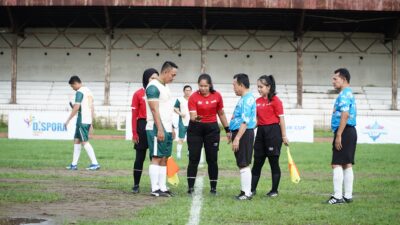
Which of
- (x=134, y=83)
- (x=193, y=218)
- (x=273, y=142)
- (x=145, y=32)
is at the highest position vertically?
(x=145, y=32)

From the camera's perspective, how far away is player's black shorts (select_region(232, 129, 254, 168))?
10.3 m

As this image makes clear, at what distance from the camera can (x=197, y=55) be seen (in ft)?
135

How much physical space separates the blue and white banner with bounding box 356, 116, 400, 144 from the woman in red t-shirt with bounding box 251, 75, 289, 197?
17.2 m

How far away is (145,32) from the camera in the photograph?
40.3m

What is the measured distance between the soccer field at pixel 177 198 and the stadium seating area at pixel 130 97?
63.3ft

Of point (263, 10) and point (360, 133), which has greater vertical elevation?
point (263, 10)

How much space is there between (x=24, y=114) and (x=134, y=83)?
1398 cm

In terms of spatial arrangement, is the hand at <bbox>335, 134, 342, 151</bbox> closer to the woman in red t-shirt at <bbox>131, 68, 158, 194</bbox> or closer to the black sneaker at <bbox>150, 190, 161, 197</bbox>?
the black sneaker at <bbox>150, 190, 161, 197</bbox>

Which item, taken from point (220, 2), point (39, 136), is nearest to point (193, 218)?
point (39, 136)

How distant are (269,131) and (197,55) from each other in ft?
100

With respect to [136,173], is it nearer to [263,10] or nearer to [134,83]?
[263,10]

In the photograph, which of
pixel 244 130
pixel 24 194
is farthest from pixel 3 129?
pixel 244 130

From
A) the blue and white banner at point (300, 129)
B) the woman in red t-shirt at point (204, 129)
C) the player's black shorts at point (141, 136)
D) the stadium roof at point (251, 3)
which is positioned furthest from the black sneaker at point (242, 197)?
the stadium roof at point (251, 3)

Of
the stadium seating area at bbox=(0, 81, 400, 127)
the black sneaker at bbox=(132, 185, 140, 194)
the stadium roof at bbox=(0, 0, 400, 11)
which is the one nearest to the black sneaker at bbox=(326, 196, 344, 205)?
the black sneaker at bbox=(132, 185, 140, 194)
